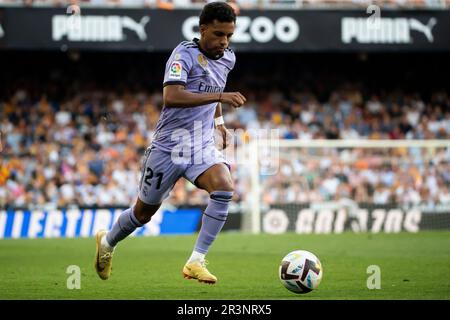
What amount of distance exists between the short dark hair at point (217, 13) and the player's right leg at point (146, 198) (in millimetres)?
1275

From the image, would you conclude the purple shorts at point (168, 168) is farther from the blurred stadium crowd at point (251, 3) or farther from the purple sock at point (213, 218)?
the blurred stadium crowd at point (251, 3)

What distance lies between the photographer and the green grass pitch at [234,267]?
775 cm

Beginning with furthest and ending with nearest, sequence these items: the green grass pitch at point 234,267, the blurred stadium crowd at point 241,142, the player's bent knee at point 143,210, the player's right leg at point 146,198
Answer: the blurred stadium crowd at point 241,142, the player's bent knee at point 143,210, the player's right leg at point 146,198, the green grass pitch at point 234,267

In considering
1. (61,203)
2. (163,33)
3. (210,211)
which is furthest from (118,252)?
(163,33)

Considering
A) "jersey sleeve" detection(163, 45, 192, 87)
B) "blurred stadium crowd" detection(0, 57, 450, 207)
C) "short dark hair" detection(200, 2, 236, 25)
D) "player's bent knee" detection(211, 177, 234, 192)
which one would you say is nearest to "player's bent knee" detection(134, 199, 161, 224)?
"player's bent knee" detection(211, 177, 234, 192)

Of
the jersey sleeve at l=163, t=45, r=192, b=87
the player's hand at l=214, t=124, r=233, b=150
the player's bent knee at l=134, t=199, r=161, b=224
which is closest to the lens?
the jersey sleeve at l=163, t=45, r=192, b=87

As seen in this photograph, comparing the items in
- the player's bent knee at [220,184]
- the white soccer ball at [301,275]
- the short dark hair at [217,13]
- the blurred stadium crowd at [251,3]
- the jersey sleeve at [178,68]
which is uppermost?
the blurred stadium crowd at [251,3]

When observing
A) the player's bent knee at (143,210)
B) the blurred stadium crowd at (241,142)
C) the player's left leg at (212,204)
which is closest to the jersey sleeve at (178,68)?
the player's left leg at (212,204)

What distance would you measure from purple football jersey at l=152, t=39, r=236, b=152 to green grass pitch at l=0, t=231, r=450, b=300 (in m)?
1.34

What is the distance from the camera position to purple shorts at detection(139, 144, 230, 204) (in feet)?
26.8

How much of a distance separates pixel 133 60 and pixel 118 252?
13.3m

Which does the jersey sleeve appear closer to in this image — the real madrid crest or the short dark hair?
the real madrid crest

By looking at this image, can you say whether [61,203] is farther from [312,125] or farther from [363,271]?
[363,271]

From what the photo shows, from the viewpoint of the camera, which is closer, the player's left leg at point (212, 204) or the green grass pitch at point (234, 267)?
the green grass pitch at point (234, 267)
